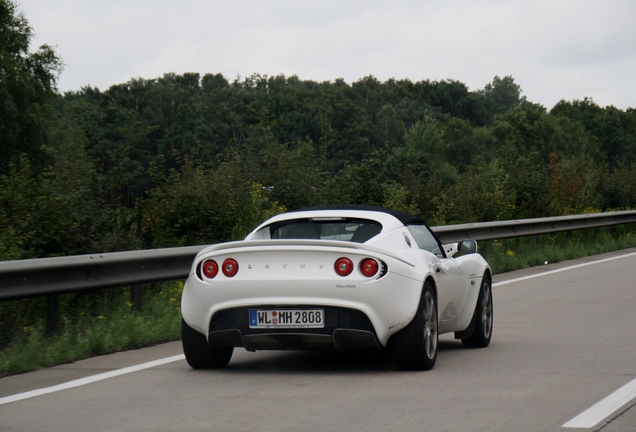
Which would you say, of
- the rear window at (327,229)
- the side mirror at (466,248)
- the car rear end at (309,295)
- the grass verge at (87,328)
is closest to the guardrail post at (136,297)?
the grass verge at (87,328)

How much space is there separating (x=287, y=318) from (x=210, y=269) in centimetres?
68

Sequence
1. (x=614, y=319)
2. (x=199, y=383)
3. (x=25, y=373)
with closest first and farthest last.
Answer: (x=199, y=383), (x=25, y=373), (x=614, y=319)

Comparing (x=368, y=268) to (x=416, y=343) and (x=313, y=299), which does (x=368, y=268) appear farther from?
(x=416, y=343)

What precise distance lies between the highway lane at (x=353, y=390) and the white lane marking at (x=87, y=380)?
0.08 m

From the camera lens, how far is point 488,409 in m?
6.57

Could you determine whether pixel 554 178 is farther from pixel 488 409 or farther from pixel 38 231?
pixel 488 409

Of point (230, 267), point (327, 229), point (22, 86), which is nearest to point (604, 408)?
point (230, 267)

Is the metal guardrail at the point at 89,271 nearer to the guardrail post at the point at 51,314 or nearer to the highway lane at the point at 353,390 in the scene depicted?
the guardrail post at the point at 51,314

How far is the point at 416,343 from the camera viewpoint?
8.08m

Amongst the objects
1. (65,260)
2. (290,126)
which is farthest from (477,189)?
(290,126)

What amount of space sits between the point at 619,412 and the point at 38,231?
25.5 feet

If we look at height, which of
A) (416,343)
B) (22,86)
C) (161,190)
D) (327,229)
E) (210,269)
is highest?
(22,86)

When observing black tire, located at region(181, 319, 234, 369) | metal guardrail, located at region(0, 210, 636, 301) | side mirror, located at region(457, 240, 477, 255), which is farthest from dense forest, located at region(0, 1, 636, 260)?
side mirror, located at region(457, 240, 477, 255)

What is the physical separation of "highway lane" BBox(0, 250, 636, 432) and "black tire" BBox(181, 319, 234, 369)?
10 centimetres
